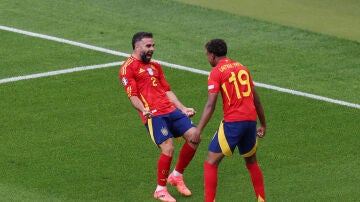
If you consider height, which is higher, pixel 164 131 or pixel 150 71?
pixel 150 71

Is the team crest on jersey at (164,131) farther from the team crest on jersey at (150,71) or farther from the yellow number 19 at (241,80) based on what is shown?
the yellow number 19 at (241,80)

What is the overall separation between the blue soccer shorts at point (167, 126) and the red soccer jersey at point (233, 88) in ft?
4.06

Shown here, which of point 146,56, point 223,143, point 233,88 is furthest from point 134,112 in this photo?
point 233,88

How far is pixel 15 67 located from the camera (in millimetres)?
20859

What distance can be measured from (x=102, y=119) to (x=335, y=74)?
5.09 meters

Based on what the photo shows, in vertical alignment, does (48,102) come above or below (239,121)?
below

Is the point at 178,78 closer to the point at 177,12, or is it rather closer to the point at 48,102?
the point at 48,102

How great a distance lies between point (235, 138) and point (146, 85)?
180 cm

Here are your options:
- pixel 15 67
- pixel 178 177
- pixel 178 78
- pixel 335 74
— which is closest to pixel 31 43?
pixel 15 67

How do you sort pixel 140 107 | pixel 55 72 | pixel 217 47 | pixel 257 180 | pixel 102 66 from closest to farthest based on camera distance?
pixel 217 47, pixel 257 180, pixel 140 107, pixel 55 72, pixel 102 66

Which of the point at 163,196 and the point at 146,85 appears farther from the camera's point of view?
the point at 146,85

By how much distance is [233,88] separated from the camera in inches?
538

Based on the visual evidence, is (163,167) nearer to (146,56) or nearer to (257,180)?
(257,180)

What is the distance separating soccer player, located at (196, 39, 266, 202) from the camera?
1366 cm
